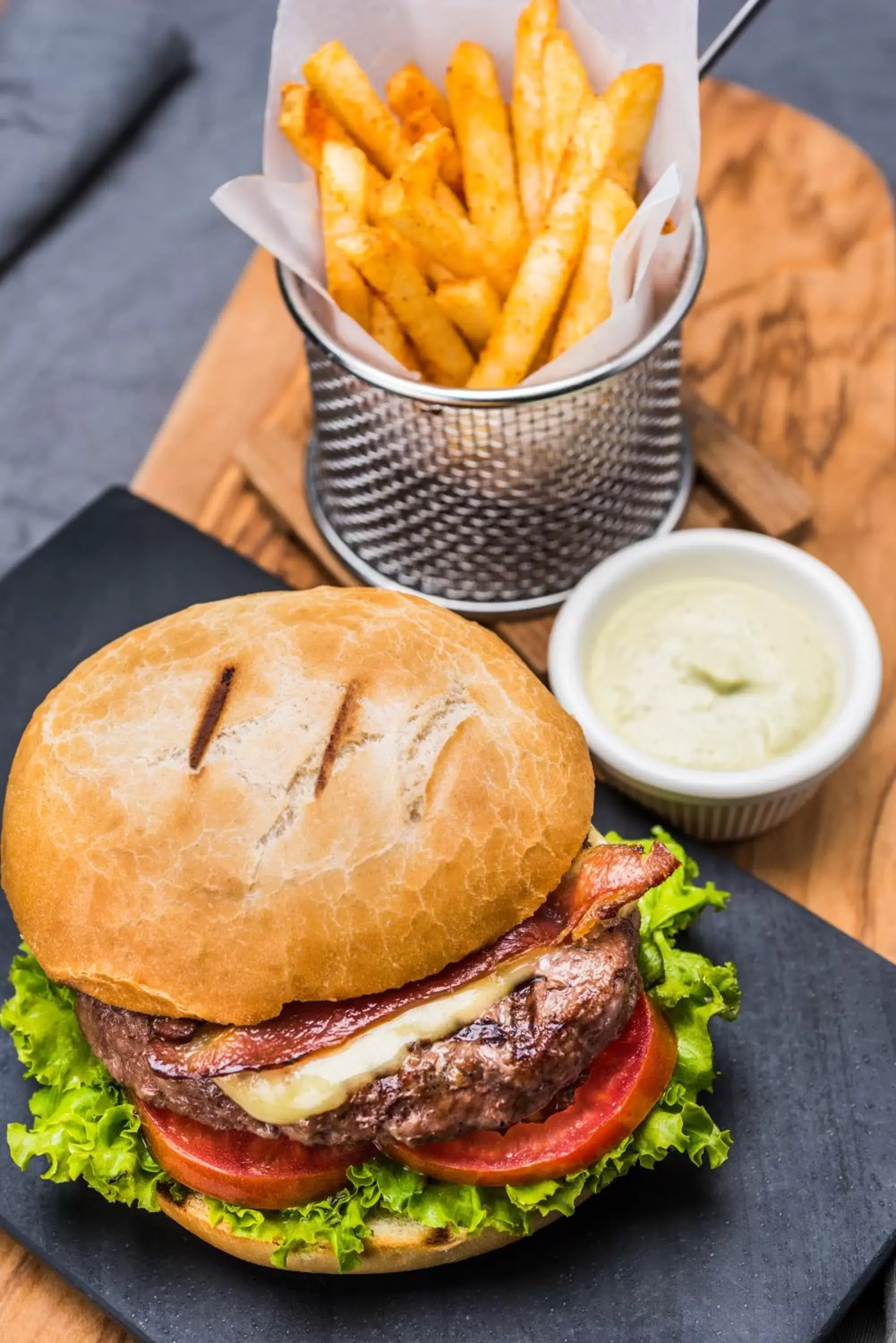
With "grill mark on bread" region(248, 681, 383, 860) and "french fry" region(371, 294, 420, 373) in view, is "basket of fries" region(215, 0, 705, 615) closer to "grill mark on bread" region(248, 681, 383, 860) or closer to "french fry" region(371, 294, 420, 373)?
"french fry" region(371, 294, 420, 373)

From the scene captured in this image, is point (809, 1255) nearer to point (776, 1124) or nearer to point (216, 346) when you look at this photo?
point (776, 1124)

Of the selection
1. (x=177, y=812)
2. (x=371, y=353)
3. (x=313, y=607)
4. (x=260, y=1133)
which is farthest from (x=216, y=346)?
(x=260, y=1133)

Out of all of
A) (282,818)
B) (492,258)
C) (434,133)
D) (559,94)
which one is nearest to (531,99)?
(559,94)

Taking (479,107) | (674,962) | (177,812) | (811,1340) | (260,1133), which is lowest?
(811,1340)

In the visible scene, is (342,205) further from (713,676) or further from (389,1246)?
(389,1246)

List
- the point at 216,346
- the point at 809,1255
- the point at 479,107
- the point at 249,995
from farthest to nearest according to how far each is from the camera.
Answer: the point at 216,346 < the point at 479,107 < the point at 809,1255 < the point at 249,995

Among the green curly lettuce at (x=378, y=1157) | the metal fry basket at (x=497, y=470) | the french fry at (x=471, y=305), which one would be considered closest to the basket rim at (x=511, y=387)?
the metal fry basket at (x=497, y=470)
